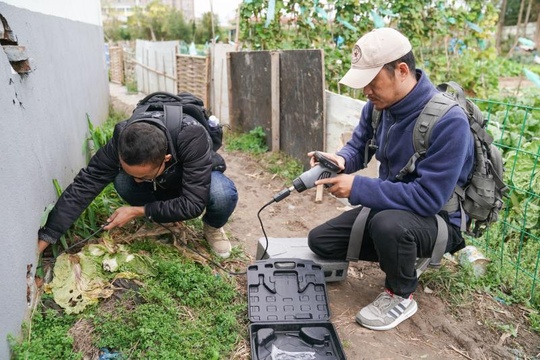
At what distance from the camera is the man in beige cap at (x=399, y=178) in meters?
2.33

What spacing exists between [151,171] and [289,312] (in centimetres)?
114

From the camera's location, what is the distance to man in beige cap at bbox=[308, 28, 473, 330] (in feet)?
7.64

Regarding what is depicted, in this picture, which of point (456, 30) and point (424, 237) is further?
point (456, 30)

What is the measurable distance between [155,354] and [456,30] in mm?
8125

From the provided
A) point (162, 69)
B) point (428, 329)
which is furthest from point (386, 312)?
point (162, 69)

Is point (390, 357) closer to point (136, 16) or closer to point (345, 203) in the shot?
point (345, 203)

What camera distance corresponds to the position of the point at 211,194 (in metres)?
3.04

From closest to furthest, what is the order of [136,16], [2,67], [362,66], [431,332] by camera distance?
1. [2,67]
2. [362,66]
3. [431,332]
4. [136,16]

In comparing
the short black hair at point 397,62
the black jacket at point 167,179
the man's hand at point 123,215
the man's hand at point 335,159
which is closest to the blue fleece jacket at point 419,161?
the short black hair at point 397,62

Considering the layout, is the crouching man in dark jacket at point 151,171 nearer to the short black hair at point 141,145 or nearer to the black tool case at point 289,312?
the short black hair at point 141,145

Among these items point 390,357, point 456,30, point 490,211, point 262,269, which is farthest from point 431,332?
point 456,30

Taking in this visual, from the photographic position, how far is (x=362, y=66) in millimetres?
2400

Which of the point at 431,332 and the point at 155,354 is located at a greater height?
the point at 155,354

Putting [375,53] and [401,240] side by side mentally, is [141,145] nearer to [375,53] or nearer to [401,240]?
[375,53]
